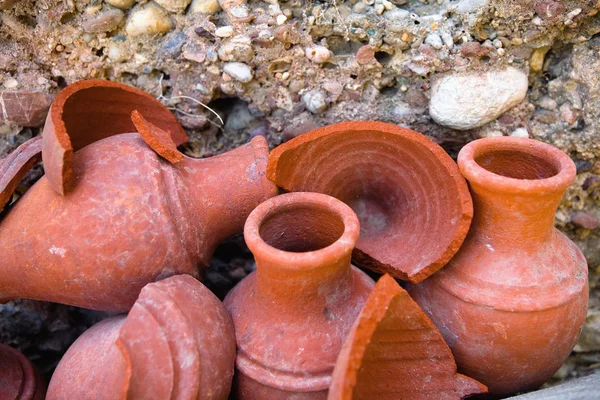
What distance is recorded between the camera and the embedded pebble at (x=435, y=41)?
1.94 metres

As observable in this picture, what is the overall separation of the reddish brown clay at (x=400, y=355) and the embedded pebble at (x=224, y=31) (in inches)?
45.2

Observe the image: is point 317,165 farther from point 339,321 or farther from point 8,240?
point 8,240

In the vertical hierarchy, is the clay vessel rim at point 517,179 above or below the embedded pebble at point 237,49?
below

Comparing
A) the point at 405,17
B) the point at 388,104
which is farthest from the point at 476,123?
the point at 405,17

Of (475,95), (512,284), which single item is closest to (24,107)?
(475,95)

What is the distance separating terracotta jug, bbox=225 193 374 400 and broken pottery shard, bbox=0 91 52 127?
1069mm

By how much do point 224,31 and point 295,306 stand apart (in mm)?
1088

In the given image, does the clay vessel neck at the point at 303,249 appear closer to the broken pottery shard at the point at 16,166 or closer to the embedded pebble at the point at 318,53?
the embedded pebble at the point at 318,53

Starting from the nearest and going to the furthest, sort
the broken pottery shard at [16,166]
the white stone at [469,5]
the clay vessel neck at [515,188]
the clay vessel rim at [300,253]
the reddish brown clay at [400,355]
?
the reddish brown clay at [400,355] → the clay vessel rim at [300,253] → the clay vessel neck at [515,188] → the broken pottery shard at [16,166] → the white stone at [469,5]

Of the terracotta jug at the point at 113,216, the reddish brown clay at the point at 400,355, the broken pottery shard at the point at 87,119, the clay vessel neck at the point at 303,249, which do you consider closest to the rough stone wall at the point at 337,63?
the broken pottery shard at the point at 87,119

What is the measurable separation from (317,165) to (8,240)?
3.41 ft

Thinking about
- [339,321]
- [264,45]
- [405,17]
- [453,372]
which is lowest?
[453,372]

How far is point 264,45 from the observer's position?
202 cm

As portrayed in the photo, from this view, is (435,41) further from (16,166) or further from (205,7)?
(16,166)
